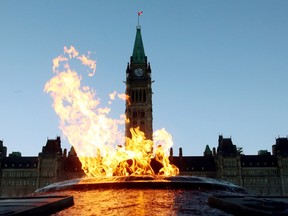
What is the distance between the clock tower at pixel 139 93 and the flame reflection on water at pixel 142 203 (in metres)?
95.1

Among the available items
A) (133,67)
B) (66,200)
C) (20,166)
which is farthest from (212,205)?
(133,67)

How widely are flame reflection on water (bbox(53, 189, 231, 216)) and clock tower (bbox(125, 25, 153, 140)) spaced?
95.1m

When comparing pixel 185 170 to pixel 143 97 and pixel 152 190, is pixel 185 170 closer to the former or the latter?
pixel 143 97

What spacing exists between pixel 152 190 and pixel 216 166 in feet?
311

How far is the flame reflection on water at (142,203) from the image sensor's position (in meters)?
10.9

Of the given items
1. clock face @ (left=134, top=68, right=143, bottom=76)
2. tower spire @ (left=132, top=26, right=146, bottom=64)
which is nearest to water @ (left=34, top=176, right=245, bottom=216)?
clock face @ (left=134, top=68, right=143, bottom=76)

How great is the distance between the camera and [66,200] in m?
11.8

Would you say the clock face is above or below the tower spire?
below

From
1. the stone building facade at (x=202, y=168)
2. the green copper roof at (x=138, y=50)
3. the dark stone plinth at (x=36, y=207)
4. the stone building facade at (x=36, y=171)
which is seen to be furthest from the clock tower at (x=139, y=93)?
the dark stone plinth at (x=36, y=207)

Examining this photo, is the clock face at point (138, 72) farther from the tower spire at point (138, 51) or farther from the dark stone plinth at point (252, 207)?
the dark stone plinth at point (252, 207)

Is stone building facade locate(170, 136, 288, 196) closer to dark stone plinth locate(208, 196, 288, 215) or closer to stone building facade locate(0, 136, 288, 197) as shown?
stone building facade locate(0, 136, 288, 197)

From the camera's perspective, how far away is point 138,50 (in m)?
131

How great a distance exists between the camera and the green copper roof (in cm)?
12857

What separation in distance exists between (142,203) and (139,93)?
355ft
